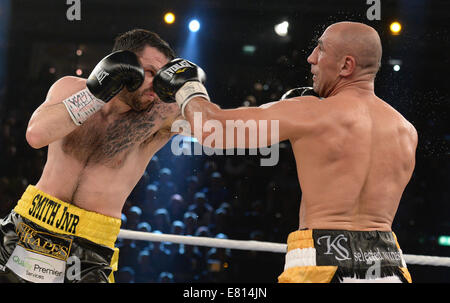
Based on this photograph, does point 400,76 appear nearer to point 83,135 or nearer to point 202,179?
point 202,179

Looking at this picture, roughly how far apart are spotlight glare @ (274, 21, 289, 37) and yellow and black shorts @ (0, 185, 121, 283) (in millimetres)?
3768

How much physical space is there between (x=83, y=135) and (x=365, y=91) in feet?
3.24

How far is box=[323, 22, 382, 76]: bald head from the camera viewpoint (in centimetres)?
157

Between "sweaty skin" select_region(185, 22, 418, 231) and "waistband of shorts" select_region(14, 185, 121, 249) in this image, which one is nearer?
"sweaty skin" select_region(185, 22, 418, 231)

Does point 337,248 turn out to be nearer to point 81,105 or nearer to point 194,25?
point 81,105

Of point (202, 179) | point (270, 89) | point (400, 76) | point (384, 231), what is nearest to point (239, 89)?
point (270, 89)

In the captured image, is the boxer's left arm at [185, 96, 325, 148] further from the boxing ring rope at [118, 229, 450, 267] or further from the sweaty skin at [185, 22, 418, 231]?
the boxing ring rope at [118, 229, 450, 267]

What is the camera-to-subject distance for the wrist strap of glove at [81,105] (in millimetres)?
1707

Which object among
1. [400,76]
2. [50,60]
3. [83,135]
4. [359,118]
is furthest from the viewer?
[50,60]

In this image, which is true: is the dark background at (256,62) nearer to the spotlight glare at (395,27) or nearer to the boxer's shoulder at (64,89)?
the spotlight glare at (395,27)

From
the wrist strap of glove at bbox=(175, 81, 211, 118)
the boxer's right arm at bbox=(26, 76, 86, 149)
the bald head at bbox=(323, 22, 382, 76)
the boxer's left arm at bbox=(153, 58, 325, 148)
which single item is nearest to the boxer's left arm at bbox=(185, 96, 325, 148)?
the boxer's left arm at bbox=(153, 58, 325, 148)

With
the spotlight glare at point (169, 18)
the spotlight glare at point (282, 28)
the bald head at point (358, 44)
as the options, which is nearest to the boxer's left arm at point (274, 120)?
the bald head at point (358, 44)

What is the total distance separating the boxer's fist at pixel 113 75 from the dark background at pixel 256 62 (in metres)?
2.97

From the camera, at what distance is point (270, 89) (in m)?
5.30
